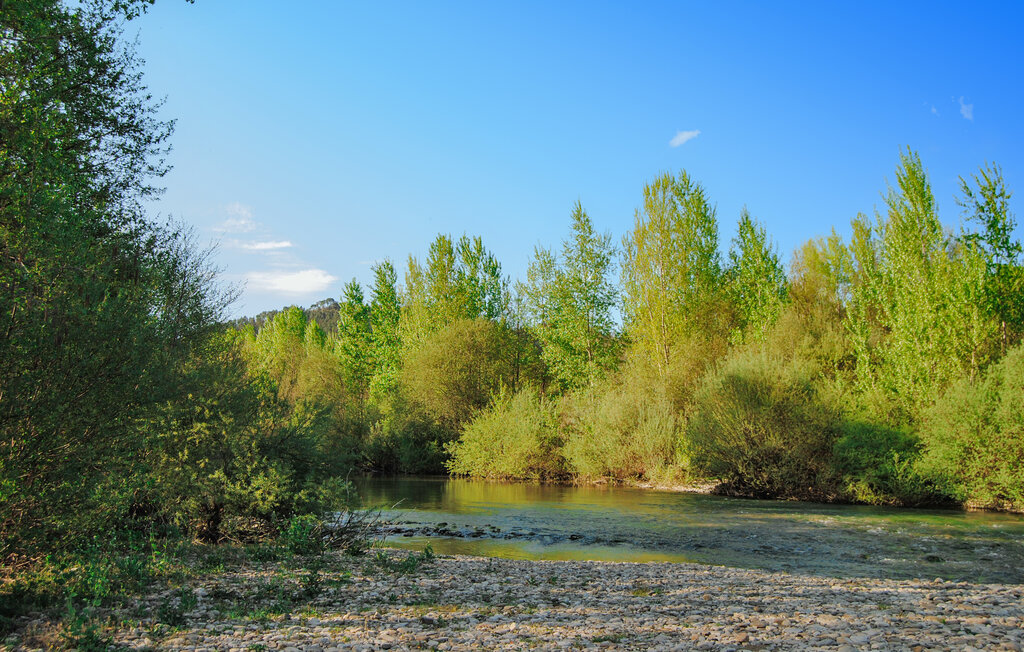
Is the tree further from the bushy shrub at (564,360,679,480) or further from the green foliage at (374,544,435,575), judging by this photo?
the bushy shrub at (564,360,679,480)

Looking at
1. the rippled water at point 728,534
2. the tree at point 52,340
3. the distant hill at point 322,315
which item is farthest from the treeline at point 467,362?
the distant hill at point 322,315

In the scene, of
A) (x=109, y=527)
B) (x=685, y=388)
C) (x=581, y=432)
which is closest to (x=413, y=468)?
(x=581, y=432)

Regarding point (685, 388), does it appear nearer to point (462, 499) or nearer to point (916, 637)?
point (462, 499)

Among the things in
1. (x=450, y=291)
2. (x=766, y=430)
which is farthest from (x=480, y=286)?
(x=766, y=430)

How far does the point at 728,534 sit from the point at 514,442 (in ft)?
72.6

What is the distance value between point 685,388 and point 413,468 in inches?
868

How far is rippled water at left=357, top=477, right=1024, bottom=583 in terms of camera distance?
15461 mm

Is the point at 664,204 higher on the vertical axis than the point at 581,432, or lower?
higher

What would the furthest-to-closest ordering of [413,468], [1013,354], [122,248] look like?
[413,468]
[1013,354]
[122,248]

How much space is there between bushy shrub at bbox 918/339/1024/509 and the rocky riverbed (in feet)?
45.0

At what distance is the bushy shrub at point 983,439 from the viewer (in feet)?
76.3

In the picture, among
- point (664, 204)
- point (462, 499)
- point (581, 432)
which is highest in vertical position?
point (664, 204)

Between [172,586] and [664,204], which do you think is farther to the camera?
[664,204]

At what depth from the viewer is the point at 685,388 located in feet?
123
